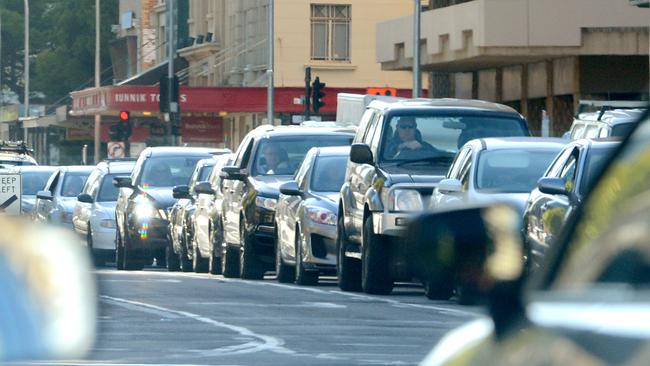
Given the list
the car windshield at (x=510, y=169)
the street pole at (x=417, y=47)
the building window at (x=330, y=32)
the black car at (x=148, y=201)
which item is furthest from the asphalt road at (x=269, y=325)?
the building window at (x=330, y=32)

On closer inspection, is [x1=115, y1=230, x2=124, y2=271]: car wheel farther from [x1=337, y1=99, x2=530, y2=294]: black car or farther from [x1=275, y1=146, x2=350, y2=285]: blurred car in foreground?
[x1=337, y1=99, x2=530, y2=294]: black car

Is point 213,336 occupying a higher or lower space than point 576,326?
lower

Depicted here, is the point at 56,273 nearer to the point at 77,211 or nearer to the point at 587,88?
the point at 77,211

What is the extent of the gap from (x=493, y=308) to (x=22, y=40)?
354ft

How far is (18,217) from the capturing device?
3486 mm

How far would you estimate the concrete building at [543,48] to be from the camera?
129 feet

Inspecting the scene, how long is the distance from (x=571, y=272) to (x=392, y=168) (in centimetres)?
1530

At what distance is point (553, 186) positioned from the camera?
14.3m

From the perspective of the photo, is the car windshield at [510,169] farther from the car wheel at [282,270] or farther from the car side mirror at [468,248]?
the car side mirror at [468,248]

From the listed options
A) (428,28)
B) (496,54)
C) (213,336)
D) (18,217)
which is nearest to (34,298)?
(18,217)

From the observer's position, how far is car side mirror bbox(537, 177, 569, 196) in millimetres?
14219

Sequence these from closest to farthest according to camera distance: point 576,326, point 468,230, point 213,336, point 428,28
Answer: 1. point 576,326
2. point 468,230
3. point 213,336
4. point 428,28

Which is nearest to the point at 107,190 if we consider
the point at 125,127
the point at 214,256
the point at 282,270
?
the point at 214,256

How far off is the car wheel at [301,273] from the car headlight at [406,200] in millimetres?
2771
